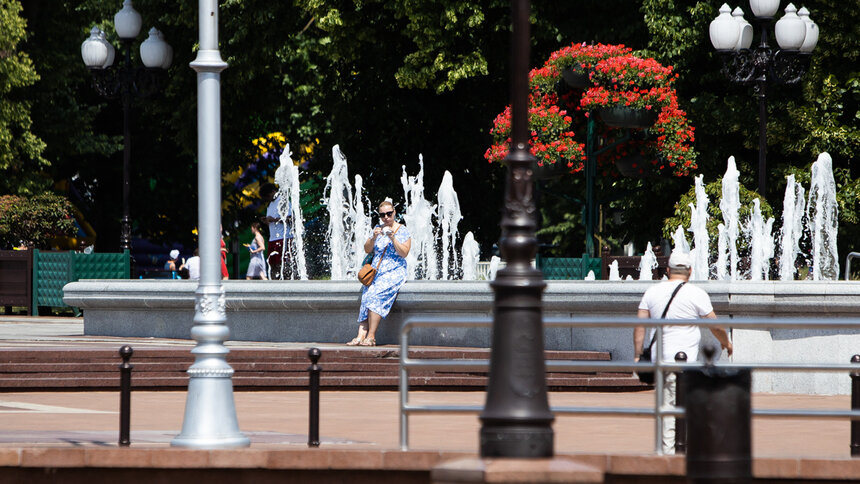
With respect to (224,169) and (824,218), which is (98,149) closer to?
(224,169)

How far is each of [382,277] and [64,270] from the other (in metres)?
11.5

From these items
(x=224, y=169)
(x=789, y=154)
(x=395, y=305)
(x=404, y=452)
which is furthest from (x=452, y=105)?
(x=404, y=452)

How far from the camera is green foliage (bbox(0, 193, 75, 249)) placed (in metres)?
29.4

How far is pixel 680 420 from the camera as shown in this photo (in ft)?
32.7

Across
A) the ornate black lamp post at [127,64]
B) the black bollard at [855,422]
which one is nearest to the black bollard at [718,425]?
the black bollard at [855,422]

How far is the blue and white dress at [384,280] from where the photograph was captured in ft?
56.7

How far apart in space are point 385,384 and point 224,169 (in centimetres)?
2004

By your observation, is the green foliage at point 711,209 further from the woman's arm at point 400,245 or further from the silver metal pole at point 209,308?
the silver metal pole at point 209,308

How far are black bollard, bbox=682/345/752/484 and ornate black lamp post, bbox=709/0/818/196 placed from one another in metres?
14.9

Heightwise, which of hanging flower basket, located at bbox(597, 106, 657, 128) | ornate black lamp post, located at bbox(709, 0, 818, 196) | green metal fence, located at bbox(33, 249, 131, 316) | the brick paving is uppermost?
ornate black lamp post, located at bbox(709, 0, 818, 196)

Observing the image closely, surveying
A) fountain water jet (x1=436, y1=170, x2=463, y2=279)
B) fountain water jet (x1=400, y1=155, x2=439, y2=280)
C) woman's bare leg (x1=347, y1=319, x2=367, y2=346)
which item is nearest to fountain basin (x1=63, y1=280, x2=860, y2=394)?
woman's bare leg (x1=347, y1=319, x2=367, y2=346)

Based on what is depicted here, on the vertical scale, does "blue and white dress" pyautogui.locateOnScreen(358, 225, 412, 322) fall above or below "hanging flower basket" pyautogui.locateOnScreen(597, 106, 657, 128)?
below

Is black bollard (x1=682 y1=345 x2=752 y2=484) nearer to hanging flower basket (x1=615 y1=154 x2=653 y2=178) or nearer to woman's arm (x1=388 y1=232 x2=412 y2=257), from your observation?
woman's arm (x1=388 y1=232 x2=412 y2=257)

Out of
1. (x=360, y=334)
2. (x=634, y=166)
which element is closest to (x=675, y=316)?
(x=360, y=334)
